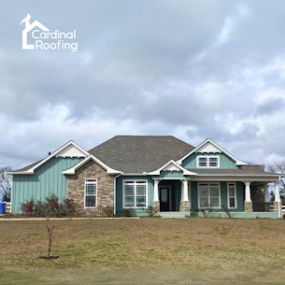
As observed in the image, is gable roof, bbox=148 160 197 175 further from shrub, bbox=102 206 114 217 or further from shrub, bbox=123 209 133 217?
shrub, bbox=102 206 114 217

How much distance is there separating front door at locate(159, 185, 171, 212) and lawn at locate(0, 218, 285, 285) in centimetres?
1543

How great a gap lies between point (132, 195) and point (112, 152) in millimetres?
4882

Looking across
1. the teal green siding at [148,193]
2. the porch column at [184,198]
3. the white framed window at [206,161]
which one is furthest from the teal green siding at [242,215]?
the white framed window at [206,161]

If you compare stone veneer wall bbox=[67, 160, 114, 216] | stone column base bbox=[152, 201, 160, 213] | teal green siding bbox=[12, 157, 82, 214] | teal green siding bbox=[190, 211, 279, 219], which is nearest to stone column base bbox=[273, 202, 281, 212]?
teal green siding bbox=[190, 211, 279, 219]

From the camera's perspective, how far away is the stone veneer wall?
30.4 m

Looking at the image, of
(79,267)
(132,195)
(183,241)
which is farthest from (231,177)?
(79,267)

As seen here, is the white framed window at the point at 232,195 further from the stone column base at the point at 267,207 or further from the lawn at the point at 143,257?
the lawn at the point at 143,257

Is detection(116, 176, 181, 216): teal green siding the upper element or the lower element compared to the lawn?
upper

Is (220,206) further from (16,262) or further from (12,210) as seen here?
(16,262)

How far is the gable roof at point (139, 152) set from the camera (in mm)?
33625

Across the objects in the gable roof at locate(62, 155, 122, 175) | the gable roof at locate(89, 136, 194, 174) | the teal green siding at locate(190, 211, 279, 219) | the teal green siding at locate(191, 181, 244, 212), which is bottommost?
the teal green siding at locate(190, 211, 279, 219)

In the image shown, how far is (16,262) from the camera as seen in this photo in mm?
11742

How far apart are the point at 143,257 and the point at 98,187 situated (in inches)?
726

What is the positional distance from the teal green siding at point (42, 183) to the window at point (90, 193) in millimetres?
1403
